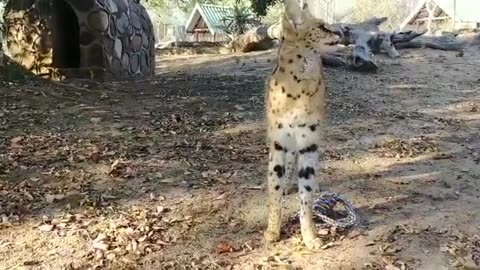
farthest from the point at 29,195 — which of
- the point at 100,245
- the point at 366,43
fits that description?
the point at 366,43

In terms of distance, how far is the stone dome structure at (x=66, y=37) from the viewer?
415 inches

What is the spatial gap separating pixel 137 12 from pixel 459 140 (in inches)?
284

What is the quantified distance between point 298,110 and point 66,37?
8.08m

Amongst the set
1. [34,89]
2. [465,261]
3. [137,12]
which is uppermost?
[137,12]

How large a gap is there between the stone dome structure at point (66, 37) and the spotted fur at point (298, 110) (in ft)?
23.1

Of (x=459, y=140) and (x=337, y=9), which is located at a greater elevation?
(x=337, y=9)

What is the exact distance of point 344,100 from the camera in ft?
31.3

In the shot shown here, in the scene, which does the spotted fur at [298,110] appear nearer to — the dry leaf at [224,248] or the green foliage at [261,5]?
the dry leaf at [224,248]

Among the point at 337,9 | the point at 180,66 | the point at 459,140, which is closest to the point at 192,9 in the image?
the point at 337,9

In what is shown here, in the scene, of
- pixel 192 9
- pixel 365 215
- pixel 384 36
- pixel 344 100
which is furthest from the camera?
pixel 192 9

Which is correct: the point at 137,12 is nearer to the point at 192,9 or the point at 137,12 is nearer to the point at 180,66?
the point at 180,66

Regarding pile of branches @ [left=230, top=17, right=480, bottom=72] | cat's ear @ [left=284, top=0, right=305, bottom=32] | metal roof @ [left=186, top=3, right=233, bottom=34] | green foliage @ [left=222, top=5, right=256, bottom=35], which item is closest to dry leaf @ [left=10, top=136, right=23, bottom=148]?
cat's ear @ [left=284, top=0, right=305, bottom=32]

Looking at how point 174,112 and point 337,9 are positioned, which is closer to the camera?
point 174,112

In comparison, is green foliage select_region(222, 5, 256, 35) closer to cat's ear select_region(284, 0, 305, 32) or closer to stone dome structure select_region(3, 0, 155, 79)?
stone dome structure select_region(3, 0, 155, 79)
